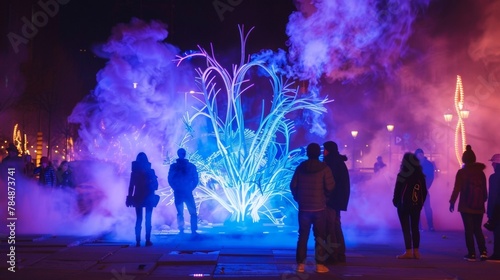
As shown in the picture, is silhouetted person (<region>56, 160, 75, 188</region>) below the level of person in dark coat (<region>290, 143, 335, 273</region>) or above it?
above

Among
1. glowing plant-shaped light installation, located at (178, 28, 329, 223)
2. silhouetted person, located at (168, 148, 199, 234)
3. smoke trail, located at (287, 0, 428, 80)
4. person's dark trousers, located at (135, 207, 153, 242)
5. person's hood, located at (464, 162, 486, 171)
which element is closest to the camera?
person's hood, located at (464, 162, 486, 171)

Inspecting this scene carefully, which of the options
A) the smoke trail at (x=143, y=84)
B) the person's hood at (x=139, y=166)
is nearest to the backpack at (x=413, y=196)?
the person's hood at (x=139, y=166)

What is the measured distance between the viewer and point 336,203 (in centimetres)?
936

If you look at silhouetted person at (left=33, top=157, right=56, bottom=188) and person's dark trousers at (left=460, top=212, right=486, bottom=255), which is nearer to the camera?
person's dark trousers at (left=460, top=212, right=486, bottom=255)

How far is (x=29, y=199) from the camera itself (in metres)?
16.3

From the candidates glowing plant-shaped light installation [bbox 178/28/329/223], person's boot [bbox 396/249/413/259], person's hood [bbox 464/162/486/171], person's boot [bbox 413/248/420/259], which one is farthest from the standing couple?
glowing plant-shaped light installation [bbox 178/28/329/223]

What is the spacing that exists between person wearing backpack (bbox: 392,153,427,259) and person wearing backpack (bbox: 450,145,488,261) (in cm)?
64

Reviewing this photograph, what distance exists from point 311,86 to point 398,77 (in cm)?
1273

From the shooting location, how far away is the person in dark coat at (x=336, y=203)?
30.6 feet

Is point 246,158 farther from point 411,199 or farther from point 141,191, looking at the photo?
point 411,199

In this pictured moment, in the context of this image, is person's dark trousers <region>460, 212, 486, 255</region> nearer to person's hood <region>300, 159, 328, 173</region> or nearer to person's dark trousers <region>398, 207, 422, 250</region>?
person's dark trousers <region>398, 207, 422, 250</region>

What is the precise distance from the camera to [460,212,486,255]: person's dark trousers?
10.0 meters

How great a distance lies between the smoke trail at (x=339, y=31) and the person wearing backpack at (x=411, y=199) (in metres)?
6.67

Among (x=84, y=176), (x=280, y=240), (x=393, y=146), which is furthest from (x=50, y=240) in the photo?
(x=393, y=146)
